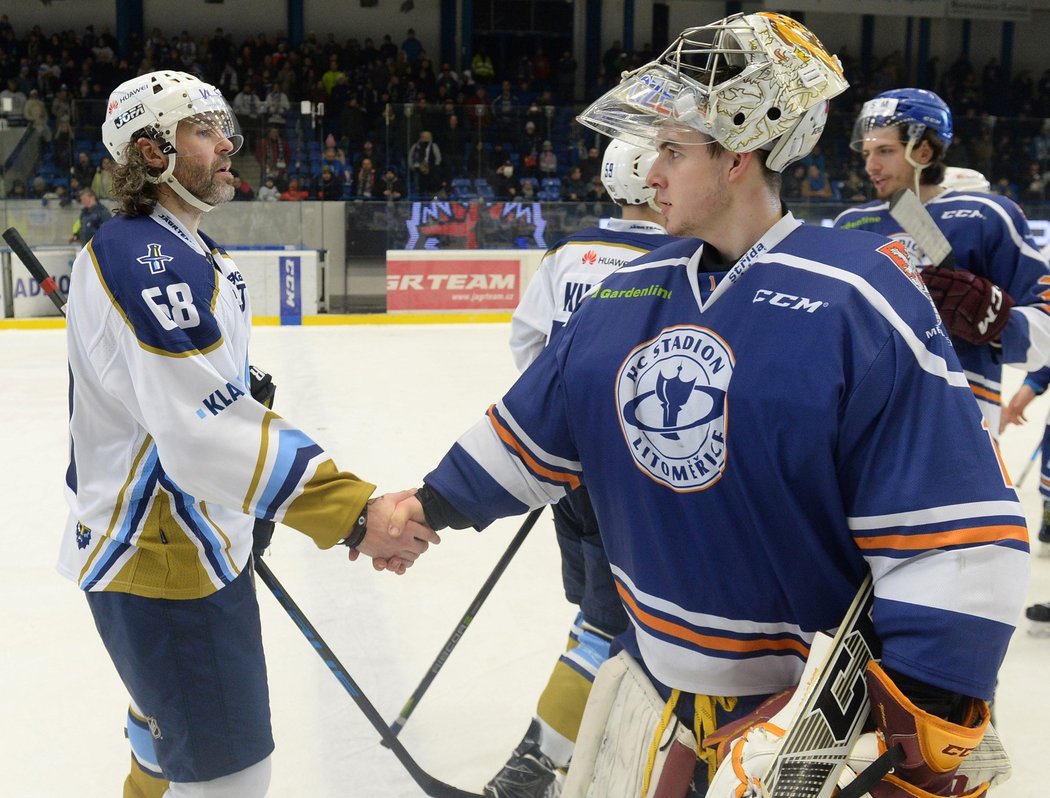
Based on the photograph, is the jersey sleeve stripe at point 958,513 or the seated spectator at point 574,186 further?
the seated spectator at point 574,186

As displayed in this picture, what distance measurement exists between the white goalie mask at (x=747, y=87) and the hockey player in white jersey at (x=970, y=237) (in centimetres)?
141

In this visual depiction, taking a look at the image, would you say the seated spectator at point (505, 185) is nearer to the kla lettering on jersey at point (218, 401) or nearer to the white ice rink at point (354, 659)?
the white ice rink at point (354, 659)

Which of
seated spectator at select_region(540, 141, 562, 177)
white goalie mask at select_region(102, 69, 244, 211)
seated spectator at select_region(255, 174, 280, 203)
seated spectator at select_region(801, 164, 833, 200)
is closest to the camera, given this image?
white goalie mask at select_region(102, 69, 244, 211)

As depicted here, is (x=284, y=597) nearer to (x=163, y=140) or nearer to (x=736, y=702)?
(x=163, y=140)

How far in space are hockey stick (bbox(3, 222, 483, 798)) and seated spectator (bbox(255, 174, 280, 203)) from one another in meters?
7.69

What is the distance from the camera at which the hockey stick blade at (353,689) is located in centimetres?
195

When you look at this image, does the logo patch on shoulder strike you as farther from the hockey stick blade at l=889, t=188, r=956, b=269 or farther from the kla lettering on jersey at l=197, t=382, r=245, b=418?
the hockey stick blade at l=889, t=188, r=956, b=269

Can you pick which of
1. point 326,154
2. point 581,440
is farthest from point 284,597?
point 326,154

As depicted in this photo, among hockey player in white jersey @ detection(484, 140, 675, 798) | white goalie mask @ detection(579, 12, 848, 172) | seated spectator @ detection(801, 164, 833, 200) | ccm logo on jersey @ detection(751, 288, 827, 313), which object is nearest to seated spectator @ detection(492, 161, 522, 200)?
seated spectator @ detection(801, 164, 833, 200)

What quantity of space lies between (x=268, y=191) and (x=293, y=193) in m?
0.28

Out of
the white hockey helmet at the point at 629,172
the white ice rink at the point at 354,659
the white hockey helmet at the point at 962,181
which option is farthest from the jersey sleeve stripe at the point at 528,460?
the white hockey helmet at the point at 962,181

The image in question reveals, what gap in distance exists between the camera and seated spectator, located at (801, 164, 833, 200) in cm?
1178

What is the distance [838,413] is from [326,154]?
1014cm

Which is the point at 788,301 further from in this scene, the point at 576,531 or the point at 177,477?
the point at 576,531
